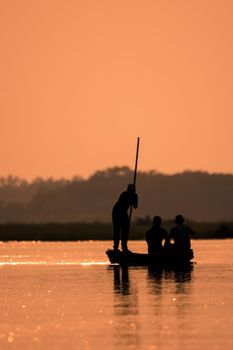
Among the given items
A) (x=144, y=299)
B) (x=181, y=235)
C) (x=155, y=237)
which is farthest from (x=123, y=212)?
(x=144, y=299)

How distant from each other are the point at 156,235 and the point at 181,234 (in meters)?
0.96

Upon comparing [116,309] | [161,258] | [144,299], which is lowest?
[116,309]

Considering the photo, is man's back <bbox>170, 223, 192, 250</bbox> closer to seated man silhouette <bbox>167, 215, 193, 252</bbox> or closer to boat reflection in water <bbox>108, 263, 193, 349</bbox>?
seated man silhouette <bbox>167, 215, 193, 252</bbox>

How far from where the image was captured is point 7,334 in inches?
814

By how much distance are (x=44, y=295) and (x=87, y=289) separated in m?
1.74

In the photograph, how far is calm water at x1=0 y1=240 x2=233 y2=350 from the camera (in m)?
19.9

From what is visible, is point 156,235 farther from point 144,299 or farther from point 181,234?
point 144,299

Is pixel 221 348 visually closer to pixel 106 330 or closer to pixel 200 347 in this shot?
pixel 200 347

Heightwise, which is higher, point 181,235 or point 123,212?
point 123,212

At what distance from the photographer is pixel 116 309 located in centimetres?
2441

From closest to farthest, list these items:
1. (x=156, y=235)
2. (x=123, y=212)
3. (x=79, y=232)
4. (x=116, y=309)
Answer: (x=116, y=309) → (x=156, y=235) → (x=123, y=212) → (x=79, y=232)

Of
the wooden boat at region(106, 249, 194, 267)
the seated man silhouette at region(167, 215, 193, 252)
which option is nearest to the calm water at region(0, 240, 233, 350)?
the seated man silhouette at region(167, 215, 193, 252)

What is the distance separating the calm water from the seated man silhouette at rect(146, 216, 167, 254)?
2555 millimetres

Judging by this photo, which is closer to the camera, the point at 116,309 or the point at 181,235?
the point at 116,309
